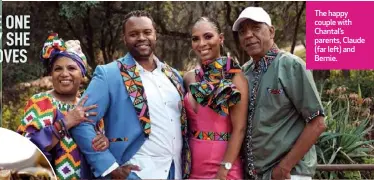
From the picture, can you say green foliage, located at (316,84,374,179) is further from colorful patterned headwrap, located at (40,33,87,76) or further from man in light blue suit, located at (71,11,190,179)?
colorful patterned headwrap, located at (40,33,87,76)

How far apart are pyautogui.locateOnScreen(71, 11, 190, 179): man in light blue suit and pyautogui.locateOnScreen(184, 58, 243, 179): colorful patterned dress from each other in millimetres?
96

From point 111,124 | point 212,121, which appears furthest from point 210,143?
point 111,124

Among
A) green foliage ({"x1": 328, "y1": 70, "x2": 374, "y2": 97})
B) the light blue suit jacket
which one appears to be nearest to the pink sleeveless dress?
the light blue suit jacket

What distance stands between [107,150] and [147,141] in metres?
0.26

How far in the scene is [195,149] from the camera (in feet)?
12.4

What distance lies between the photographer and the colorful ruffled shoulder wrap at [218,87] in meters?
3.65

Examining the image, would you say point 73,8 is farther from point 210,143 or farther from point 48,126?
point 210,143

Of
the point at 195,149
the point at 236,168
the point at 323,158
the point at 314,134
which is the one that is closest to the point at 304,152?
the point at 314,134

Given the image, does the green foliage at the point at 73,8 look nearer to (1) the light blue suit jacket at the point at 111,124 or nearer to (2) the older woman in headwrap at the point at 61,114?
(2) the older woman in headwrap at the point at 61,114

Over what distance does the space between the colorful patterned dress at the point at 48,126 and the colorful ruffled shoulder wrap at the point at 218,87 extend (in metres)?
0.85

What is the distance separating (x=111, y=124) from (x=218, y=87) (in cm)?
72

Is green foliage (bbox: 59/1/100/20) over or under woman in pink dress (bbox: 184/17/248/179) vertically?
over

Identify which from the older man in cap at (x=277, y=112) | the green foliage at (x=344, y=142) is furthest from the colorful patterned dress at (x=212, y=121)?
the green foliage at (x=344, y=142)

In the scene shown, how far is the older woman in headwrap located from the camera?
12.1ft
